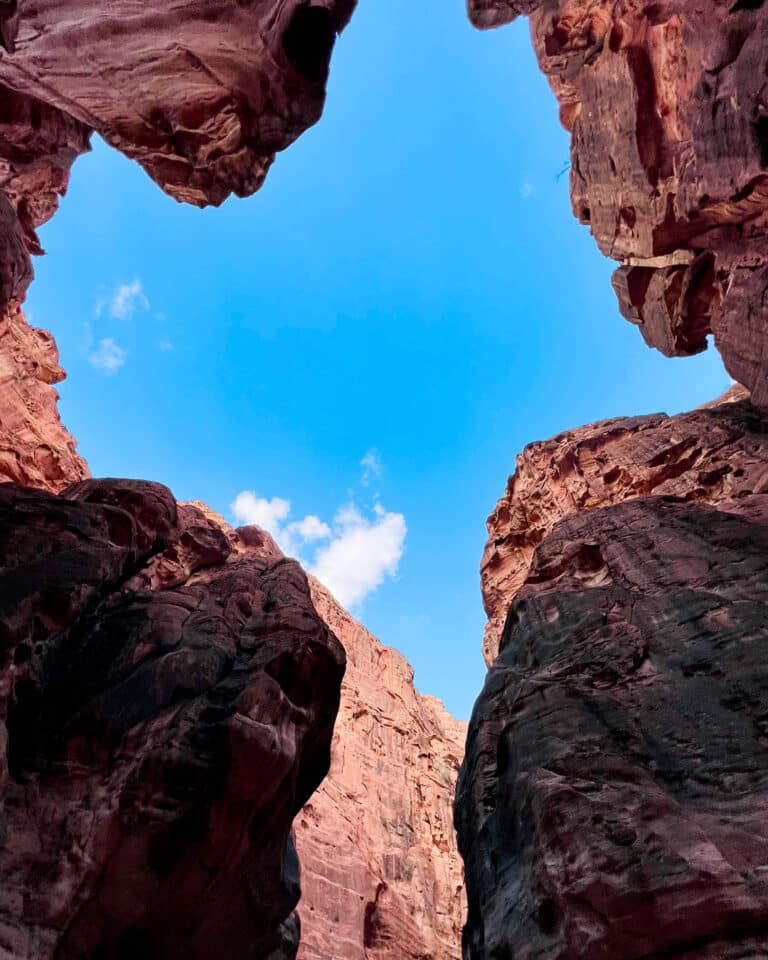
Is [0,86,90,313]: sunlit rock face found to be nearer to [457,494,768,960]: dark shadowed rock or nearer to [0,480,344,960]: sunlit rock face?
[0,480,344,960]: sunlit rock face

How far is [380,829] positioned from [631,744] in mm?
24811

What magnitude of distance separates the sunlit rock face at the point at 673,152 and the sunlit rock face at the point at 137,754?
11128 millimetres

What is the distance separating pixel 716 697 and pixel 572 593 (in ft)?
14.1

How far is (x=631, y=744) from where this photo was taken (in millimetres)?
9180

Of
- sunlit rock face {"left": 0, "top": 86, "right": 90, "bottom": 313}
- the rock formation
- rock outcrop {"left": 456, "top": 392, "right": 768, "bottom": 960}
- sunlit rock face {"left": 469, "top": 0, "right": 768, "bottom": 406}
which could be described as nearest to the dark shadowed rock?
rock outcrop {"left": 456, "top": 392, "right": 768, "bottom": 960}

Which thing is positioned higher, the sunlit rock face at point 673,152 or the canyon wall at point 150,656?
the sunlit rock face at point 673,152

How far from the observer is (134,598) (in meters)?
13.8

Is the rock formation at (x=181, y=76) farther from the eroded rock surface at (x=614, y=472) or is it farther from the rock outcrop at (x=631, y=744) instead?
the eroded rock surface at (x=614, y=472)

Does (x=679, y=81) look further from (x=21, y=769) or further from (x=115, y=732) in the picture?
(x=21, y=769)

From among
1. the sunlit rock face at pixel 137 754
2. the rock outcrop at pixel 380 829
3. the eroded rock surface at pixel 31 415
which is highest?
the eroded rock surface at pixel 31 415

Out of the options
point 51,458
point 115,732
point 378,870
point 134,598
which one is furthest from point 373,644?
point 115,732

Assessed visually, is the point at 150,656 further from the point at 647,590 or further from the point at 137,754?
the point at 647,590

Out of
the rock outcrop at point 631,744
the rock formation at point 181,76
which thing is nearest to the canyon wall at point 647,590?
the rock outcrop at point 631,744

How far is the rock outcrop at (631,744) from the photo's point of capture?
6.89 metres
